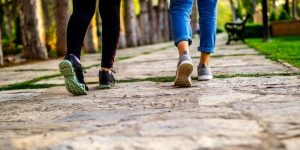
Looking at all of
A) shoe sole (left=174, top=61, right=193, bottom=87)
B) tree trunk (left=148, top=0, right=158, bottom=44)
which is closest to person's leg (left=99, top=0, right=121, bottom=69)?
shoe sole (left=174, top=61, right=193, bottom=87)

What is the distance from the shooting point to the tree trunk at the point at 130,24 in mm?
19953

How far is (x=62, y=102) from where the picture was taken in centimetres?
311

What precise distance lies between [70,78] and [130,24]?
1720 cm

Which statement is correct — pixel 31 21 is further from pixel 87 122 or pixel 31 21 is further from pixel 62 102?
pixel 87 122

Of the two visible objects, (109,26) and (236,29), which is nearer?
(109,26)

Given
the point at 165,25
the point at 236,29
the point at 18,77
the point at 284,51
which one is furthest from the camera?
the point at 165,25

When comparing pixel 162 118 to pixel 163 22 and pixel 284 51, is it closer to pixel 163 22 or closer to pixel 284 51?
pixel 284 51

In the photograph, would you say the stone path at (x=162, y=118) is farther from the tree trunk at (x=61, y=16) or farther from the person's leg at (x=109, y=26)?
the tree trunk at (x=61, y=16)

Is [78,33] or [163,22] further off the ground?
[78,33]

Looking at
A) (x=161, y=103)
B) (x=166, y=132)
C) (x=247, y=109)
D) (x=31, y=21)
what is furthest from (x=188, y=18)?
(x=31, y=21)

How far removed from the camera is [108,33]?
382cm

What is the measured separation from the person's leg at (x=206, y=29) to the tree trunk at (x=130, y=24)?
A: 15.8 m

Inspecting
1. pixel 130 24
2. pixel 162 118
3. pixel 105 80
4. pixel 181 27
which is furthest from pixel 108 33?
pixel 130 24

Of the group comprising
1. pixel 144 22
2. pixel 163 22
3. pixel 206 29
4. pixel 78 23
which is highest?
pixel 78 23
